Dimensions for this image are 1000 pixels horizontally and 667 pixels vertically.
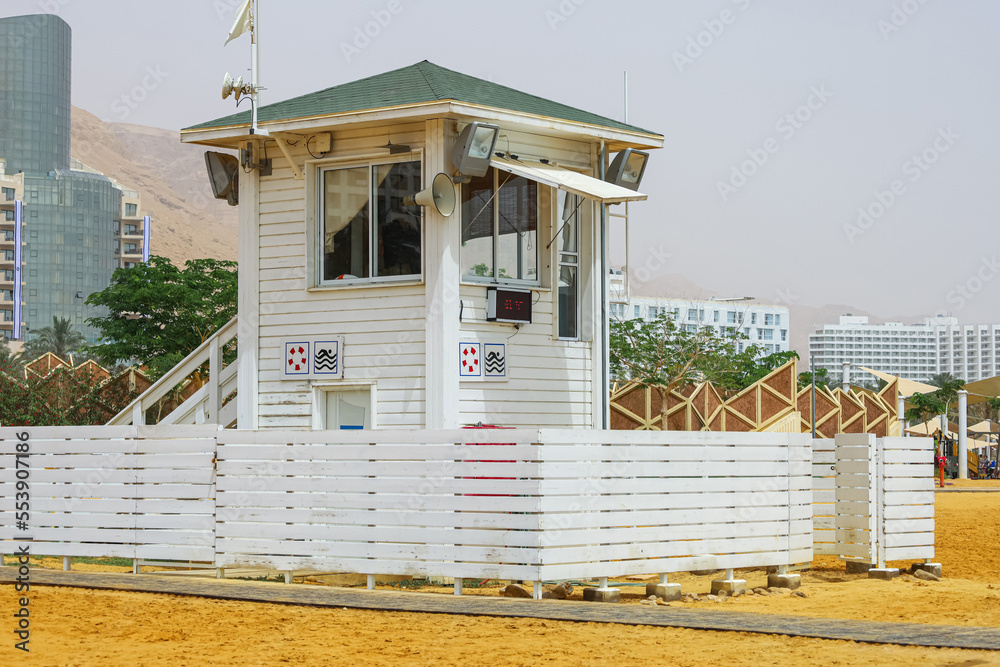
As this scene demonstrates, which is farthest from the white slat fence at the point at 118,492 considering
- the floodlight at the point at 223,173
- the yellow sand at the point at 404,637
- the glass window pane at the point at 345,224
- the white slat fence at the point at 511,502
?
the floodlight at the point at 223,173

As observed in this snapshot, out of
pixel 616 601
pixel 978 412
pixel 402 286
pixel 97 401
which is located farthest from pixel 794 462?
pixel 978 412

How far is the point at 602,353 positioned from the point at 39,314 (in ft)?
431

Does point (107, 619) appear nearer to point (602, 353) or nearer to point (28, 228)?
point (602, 353)

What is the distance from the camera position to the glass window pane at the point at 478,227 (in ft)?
45.4

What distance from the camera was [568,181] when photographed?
42.1 ft

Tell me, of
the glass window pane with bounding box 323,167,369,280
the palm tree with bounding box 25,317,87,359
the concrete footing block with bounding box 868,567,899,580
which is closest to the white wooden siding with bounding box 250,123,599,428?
the glass window pane with bounding box 323,167,369,280

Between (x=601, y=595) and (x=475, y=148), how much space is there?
5.51 meters

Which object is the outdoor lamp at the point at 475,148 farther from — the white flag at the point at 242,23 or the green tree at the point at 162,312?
the green tree at the point at 162,312

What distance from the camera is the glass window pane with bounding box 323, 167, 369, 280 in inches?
557

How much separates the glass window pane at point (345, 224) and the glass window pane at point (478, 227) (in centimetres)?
131

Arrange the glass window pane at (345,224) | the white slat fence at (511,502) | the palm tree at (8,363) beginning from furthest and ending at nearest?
the palm tree at (8,363)
the glass window pane at (345,224)
the white slat fence at (511,502)

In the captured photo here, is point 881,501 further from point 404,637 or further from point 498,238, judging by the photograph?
point 404,637

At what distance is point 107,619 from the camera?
9141mm

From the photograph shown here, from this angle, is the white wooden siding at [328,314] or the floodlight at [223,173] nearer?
the white wooden siding at [328,314]
